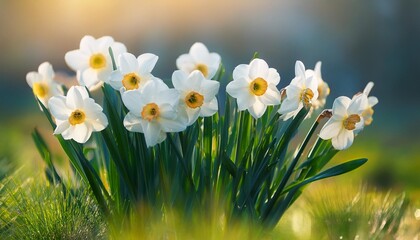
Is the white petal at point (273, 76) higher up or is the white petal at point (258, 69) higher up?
the white petal at point (258, 69)

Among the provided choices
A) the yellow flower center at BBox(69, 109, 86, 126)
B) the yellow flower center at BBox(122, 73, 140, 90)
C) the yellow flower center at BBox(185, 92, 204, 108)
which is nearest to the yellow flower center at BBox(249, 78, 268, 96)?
the yellow flower center at BBox(185, 92, 204, 108)

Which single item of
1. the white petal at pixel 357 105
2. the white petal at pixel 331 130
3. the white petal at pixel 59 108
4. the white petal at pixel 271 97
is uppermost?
the white petal at pixel 59 108

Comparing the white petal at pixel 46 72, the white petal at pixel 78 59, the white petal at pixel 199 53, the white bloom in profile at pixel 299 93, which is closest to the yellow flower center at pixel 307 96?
the white bloom in profile at pixel 299 93

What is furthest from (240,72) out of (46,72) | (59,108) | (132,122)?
(46,72)

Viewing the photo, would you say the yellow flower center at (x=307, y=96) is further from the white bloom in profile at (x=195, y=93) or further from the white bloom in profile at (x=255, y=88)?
the white bloom in profile at (x=195, y=93)

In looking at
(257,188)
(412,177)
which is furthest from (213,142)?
(412,177)

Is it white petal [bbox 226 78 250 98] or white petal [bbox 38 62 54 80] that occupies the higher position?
white petal [bbox 38 62 54 80]

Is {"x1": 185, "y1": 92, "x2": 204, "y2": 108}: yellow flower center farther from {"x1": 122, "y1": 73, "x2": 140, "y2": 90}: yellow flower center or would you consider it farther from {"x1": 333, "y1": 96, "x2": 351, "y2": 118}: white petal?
{"x1": 333, "y1": 96, "x2": 351, "y2": 118}: white petal

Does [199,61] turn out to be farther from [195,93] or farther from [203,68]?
[195,93]
